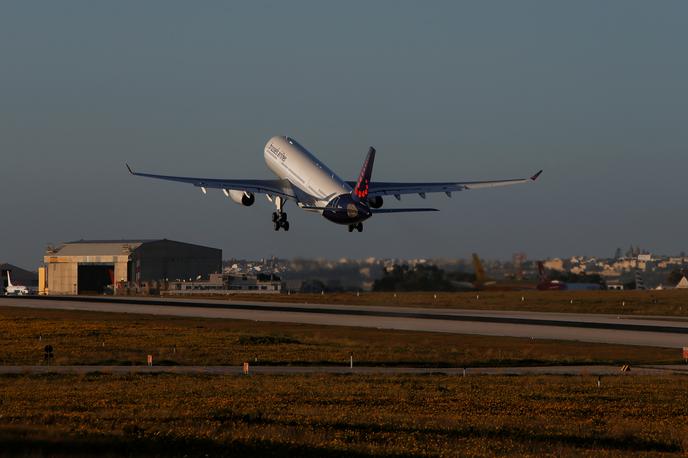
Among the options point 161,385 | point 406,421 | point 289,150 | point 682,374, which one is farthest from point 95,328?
point 406,421

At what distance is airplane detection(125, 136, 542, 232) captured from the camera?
285 feet

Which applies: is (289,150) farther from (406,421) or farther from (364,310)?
(406,421)

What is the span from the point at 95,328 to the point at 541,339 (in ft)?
103

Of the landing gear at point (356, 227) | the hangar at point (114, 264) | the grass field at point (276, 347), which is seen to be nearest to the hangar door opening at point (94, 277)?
the hangar at point (114, 264)

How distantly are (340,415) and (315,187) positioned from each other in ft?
198

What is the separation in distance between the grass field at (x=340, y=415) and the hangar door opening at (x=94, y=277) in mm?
135076

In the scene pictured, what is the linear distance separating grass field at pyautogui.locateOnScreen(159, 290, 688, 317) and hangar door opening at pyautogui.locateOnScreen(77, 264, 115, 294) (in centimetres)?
4940

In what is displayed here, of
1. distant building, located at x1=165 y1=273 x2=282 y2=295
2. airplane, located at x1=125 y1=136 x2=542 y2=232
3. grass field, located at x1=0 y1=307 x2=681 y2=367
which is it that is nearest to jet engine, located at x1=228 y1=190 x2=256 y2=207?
airplane, located at x1=125 y1=136 x2=542 y2=232

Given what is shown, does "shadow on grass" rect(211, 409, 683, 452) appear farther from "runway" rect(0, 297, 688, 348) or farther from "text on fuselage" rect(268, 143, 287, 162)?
"text on fuselage" rect(268, 143, 287, 162)

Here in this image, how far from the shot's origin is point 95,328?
79438mm

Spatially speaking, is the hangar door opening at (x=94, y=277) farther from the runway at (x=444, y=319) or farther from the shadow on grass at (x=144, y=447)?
the shadow on grass at (x=144, y=447)

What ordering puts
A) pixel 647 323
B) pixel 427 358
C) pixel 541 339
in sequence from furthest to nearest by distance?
pixel 647 323, pixel 541 339, pixel 427 358

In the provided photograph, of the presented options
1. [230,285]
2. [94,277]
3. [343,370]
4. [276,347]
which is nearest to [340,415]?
[343,370]

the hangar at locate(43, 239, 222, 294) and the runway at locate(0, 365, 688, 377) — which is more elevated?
the hangar at locate(43, 239, 222, 294)
